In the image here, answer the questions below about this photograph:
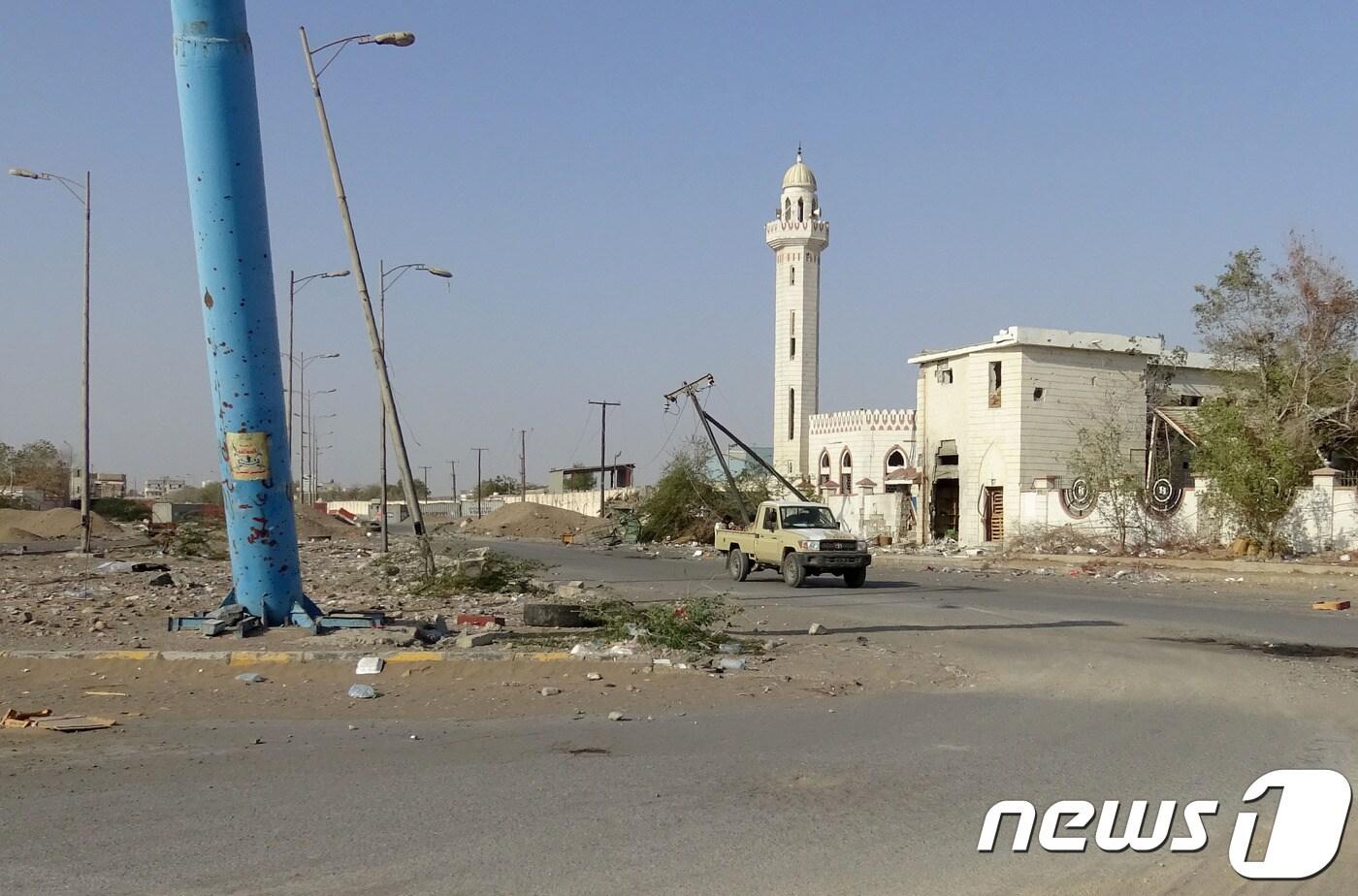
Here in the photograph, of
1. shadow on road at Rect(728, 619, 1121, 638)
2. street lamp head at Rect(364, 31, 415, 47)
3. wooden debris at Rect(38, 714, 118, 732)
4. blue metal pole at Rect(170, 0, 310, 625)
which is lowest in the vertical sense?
shadow on road at Rect(728, 619, 1121, 638)

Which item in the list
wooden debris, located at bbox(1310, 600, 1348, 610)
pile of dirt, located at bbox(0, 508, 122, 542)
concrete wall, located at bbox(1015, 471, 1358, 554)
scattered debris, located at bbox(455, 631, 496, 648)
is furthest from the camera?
pile of dirt, located at bbox(0, 508, 122, 542)

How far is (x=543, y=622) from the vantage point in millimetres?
16062

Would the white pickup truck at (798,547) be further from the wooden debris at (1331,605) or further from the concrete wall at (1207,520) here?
A: the concrete wall at (1207,520)

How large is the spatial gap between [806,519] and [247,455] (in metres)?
16.6

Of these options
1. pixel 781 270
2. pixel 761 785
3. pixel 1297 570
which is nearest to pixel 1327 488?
pixel 1297 570

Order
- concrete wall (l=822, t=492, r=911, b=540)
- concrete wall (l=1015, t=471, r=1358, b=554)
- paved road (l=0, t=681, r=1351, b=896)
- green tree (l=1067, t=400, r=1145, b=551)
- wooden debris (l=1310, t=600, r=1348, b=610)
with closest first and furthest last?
paved road (l=0, t=681, r=1351, b=896), wooden debris (l=1310, t=600, r=1348, b=610), concrete wall (l=1015, t=471, r=1358, b=554), green tree (l=1067, t=400, r=1145, b=551), concrete wall (l=822, t=492, r=911, b=540)

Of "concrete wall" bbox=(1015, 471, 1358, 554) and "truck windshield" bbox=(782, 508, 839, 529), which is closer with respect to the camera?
"truck windshield" bbox=(782, 508, 839, 529)

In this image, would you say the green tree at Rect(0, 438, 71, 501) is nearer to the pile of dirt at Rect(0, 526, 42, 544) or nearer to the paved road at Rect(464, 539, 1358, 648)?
the pile of dirt at Rect(0, 526, 42, 544)

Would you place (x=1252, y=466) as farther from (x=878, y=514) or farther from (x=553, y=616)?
(x=553, y=616)

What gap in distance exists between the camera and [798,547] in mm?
27359

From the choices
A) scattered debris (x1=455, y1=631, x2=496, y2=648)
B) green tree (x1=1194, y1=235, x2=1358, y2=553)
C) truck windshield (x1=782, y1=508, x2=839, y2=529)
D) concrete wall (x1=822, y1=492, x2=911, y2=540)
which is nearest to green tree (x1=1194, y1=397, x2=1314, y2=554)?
green tree (x1=1194, y1=235, x2=1358, y2=553)

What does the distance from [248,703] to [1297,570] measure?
90.8 feet

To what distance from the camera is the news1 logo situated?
6.08 meters

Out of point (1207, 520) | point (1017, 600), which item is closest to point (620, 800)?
point (1017, 600)
